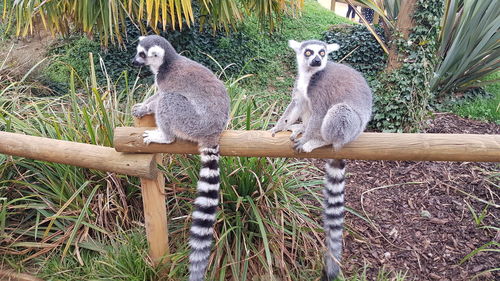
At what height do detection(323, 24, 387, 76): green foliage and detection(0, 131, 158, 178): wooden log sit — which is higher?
detection(0, 131, 158, 178): wooden log

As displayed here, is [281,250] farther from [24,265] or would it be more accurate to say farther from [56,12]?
[56,12]

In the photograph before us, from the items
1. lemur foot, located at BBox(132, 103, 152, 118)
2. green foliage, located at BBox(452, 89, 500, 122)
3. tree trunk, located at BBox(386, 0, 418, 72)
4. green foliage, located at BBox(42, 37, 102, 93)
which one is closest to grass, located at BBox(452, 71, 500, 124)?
green foliage, located at BBox(452, 89, 500, 122)

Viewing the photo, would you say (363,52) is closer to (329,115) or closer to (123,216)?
(329,115)

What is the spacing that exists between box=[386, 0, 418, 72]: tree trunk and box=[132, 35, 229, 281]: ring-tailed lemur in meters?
3.10

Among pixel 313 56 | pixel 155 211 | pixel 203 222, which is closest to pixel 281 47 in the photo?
pixel 313 56

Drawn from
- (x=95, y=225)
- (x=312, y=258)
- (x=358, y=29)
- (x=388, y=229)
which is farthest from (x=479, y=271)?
(x=358, y=29)

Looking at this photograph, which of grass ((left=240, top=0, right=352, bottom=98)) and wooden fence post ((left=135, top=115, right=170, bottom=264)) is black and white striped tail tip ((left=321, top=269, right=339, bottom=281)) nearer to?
wooden fence post ((left=135, top=115, right=170, bottom=264))

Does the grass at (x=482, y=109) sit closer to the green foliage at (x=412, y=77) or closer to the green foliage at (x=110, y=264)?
the green foliage at (x=412, y=77)

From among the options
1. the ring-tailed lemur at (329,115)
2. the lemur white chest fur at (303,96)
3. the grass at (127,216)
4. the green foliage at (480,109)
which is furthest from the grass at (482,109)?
the lemur white chest fur at (303,96)

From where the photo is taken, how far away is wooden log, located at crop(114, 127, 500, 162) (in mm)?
2275

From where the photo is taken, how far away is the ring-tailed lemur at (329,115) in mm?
2457

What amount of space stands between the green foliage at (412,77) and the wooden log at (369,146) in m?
2.60

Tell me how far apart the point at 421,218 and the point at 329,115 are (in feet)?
6.44

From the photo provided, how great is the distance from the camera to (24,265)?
330cm
